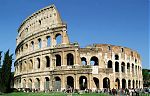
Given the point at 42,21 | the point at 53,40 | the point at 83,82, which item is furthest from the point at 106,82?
the point at 42,21

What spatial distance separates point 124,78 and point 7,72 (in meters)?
20.1

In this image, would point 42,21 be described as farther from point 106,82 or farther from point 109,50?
point 106,82

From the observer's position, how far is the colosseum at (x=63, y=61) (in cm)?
4272

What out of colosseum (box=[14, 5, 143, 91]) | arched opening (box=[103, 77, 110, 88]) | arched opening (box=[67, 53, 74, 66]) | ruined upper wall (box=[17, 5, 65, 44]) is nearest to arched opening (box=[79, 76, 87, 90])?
colosseum (box=[14, 5, 143, 91])

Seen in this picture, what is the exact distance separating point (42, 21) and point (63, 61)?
9420mm

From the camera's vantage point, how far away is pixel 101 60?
45.2 m

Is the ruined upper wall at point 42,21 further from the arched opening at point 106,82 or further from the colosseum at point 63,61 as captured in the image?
Result: the arched opening at point 106,82

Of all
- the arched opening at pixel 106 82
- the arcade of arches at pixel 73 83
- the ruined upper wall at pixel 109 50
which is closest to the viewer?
the arcade of arches at pixel 73 83

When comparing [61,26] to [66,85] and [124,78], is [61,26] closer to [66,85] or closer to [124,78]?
[66,85]

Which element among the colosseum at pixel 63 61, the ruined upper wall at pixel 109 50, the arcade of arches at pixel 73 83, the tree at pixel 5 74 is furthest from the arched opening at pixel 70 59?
the tree at pixel 5 74

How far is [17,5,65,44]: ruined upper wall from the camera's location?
151 ft

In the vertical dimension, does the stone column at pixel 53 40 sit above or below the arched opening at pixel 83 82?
above

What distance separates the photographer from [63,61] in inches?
1700

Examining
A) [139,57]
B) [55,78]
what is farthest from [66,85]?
[139,57]
